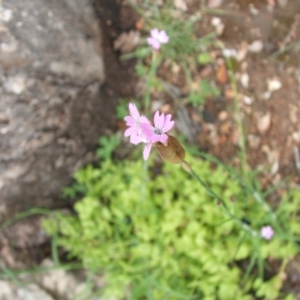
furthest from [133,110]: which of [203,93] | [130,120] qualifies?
[203,93]

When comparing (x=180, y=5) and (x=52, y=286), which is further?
(x=180, y=5)

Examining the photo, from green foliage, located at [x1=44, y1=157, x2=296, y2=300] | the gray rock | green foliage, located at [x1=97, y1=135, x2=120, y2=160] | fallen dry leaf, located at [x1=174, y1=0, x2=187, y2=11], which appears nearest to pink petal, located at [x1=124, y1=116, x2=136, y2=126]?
green foliage, located at [x1=44, y1=157, x2=296, y2=300]

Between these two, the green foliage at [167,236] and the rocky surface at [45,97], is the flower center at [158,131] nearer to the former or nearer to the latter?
the green foliage at [167,236]

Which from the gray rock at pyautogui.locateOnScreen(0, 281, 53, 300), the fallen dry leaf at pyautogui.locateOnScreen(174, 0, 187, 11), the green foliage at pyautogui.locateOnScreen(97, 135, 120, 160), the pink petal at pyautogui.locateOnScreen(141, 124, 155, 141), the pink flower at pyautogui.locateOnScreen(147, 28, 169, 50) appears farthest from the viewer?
the fallen dry leaf at pyautogui.locateOnScreen(174, 0, 187, 11)

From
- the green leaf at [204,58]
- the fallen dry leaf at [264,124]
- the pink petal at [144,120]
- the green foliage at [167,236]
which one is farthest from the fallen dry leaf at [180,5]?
the pink petal at [144,120]

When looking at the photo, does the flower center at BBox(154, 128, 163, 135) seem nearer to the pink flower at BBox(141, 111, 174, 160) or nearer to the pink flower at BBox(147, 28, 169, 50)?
the pink flower at BBox(141, 111, 174, 160)

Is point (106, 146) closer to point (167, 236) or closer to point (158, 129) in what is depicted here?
point (167, 236)
